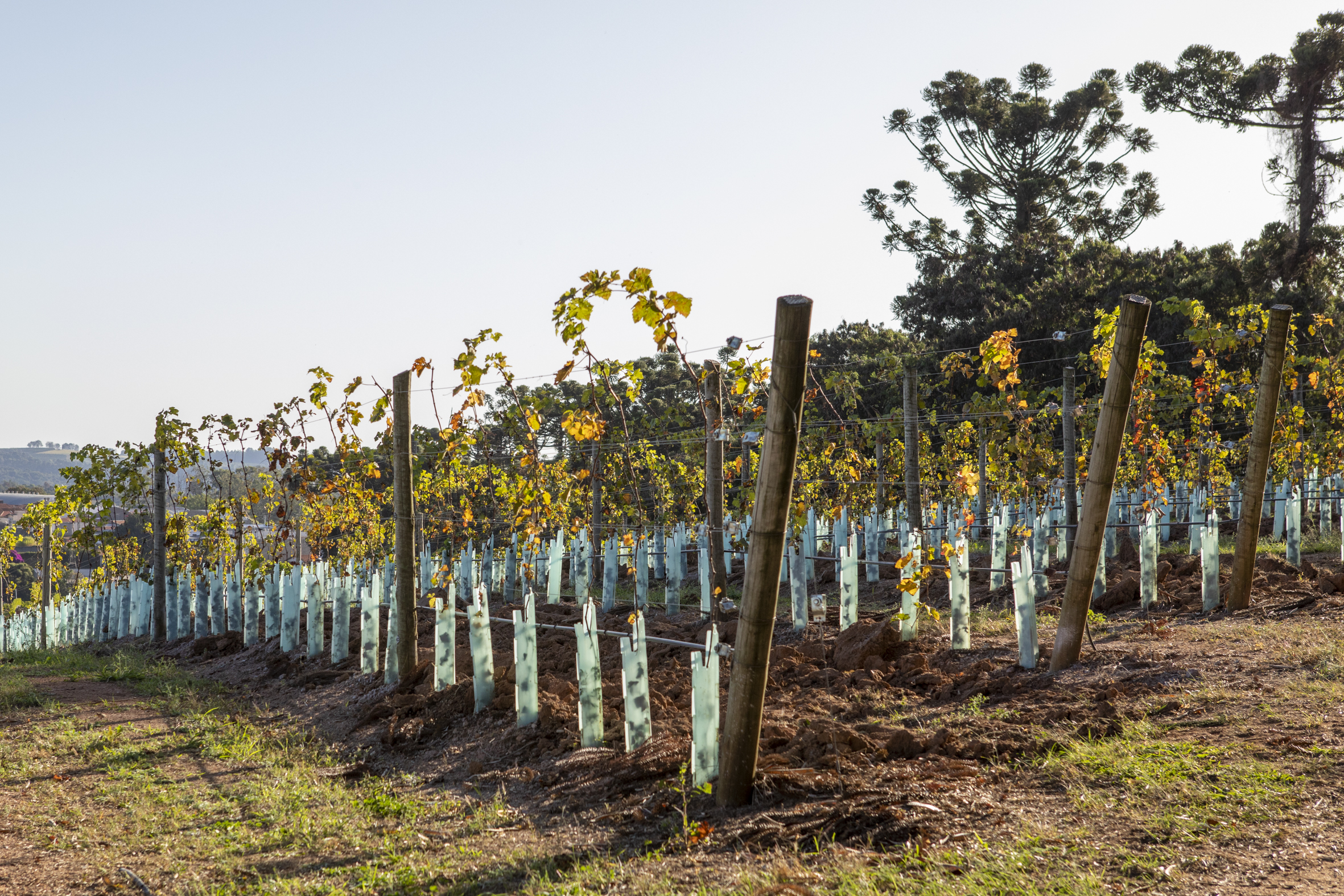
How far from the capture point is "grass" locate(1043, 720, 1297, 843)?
384 cm

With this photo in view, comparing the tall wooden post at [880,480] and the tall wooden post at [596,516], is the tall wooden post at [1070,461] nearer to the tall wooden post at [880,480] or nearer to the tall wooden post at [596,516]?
the tall wooden post at [596,516]

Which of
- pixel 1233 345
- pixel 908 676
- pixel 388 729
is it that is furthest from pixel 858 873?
pixel 1233 345

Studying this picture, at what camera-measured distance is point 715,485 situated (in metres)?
9.21

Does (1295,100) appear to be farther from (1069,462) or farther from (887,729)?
(887,729)

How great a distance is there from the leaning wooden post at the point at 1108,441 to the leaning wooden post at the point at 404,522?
5.19 m

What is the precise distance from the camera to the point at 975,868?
3.57 meters

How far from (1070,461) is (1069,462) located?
0.03m

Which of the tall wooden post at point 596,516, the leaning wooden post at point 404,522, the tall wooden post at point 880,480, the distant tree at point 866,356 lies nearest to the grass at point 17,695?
the leaning wooden post at point 404,522

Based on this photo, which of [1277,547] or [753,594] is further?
[1277,547]

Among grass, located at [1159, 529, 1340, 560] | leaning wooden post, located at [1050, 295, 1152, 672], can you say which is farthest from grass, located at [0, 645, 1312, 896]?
grass, located at [1159, 529, 1340, 560]

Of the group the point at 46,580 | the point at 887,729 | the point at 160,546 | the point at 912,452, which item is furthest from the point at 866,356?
the point at 887,729

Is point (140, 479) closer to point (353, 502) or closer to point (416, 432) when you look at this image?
point (353, 502)

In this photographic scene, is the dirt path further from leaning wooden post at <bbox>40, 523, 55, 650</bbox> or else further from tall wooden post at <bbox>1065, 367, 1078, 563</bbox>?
leaning wooden post at <bbox>40, 523, 55, 650</bbox>

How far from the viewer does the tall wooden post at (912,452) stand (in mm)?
12859
